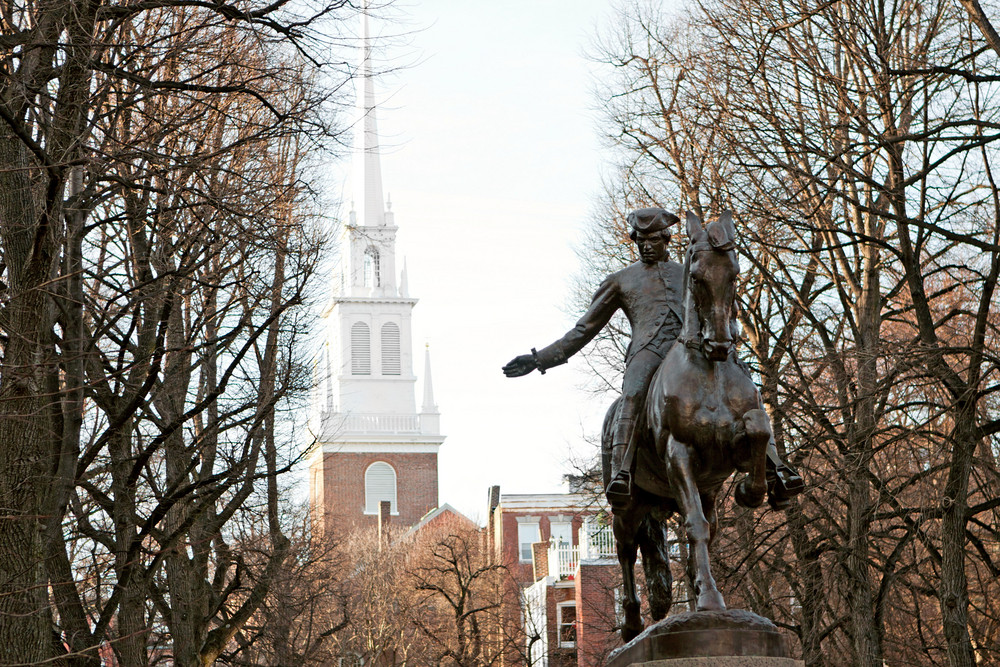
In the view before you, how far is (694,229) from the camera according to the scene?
9.48 m

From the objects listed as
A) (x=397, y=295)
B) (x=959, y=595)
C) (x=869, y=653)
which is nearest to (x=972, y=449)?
(x=959, y=595)

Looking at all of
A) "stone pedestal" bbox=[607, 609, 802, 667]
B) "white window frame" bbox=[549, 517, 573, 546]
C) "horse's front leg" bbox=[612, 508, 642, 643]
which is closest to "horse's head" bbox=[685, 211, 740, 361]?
"stone pedestal" bbox=[607, 609, 802, 667]

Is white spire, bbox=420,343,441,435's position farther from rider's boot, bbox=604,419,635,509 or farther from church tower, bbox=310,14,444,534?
rider's boot, bbox=604,419,635,509

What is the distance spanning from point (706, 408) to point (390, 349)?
Answer: 317 feet

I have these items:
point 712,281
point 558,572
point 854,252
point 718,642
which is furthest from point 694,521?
point 558,572

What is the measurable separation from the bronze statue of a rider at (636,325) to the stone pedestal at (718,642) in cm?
117

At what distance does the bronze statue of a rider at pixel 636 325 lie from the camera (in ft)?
33.9

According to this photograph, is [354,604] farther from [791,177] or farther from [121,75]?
[121,75]

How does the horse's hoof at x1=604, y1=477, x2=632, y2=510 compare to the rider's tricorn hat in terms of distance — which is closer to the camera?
the horse's hoof at x1=604, y1=477, x2=632, y2=510

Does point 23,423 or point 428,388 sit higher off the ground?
point 428,388

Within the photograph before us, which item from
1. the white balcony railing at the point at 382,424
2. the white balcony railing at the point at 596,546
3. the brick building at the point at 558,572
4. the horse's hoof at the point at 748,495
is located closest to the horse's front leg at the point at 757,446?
the horse's hoof at the point at 748,495

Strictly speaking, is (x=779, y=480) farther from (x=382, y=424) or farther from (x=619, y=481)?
(x=382, y=424)

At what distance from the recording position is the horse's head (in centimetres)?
930

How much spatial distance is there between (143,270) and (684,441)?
794cm
